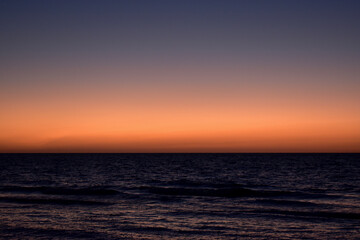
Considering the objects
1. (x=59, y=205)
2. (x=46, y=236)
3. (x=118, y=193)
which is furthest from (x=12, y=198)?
(x=46, y=236)

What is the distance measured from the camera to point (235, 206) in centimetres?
2272

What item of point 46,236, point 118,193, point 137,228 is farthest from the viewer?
point 118,193

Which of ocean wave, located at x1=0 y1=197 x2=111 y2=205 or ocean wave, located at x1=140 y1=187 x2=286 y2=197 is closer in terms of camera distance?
ocean wave, located at x1=0 y1=197 x2=111 y2=205

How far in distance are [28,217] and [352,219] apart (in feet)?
58.1

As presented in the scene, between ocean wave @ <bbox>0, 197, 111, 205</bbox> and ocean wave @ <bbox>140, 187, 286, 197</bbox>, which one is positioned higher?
ocean wave @ <bbox>0, 197, 111, 205</bbox>

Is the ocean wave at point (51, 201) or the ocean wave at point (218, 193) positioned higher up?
the ocean wave at point (51, 201)

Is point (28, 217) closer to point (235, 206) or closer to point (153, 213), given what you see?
point (153, 213)

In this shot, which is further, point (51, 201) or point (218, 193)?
point (218, 193)

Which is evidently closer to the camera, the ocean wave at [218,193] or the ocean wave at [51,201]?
the ocean wave at [51,201]

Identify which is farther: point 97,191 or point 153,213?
point 97,191

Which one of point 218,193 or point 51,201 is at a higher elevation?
point 51,201

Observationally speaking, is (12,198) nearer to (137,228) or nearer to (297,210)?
(137,228)

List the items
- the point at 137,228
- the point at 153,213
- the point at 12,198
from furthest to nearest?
the point at 12,198, the point at 153,213, the point at 137,228

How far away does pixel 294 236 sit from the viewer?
14266 mm
